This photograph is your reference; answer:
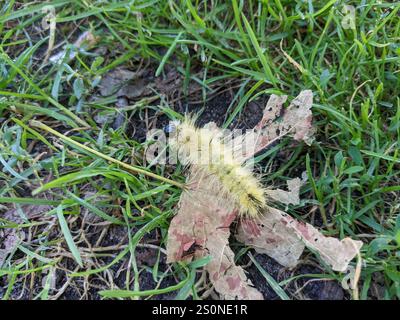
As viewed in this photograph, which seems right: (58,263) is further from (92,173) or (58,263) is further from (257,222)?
(257,222)

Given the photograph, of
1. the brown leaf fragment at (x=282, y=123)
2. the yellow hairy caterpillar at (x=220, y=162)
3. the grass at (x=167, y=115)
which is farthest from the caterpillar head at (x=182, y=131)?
the brown leaf fragment at (x=282, y=123)

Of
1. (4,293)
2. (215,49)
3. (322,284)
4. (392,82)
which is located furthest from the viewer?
(215,49)

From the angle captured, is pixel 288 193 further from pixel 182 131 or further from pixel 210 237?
pixel 182 131

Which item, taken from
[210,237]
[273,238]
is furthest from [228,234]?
[273,238]

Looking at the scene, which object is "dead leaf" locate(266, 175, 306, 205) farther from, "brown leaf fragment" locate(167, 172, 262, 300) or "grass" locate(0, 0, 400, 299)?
"brown leaf fragment" locate(167, 172, 262, 300)

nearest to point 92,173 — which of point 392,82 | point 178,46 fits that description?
point 178,46

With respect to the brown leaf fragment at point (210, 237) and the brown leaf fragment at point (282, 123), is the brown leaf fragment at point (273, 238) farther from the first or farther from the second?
the brown leaf fragment at point (282, 123)
